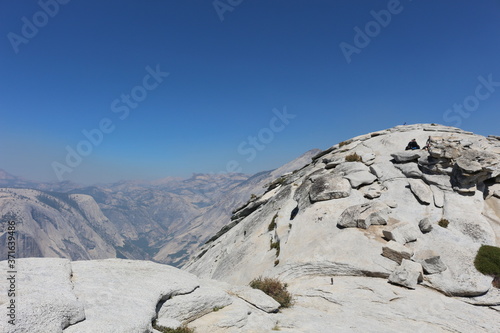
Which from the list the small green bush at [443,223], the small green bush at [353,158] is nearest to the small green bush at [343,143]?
the small green bush at [353,158]

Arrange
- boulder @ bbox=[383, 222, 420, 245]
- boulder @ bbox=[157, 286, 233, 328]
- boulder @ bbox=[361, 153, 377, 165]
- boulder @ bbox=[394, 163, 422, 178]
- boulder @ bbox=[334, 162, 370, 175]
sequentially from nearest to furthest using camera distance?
boulder @ bbox=[157, 286, 233, 328] → boulder @ bbox=[383, 222, 420, 245] → boulder @ bbox=[394, 163, 422, 178] → boulder @ bbox=[334, 162, 370, 175] → boulder @ bbox=[361, 153, 377, 165]

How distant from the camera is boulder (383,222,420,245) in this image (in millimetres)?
21625

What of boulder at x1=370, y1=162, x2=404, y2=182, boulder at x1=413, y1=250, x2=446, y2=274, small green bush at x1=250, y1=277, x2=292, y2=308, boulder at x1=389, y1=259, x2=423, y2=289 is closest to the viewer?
small green bush at x1=250, y1=277, x2=292, y2=308

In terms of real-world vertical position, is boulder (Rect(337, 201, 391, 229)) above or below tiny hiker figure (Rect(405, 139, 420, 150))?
below

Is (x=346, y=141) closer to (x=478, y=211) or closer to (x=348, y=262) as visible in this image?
(x=478, y=211)

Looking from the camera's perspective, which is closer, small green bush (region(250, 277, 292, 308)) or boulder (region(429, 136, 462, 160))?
small green bush (region(250, 277, 292, 308))

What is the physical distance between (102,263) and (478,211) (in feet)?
103

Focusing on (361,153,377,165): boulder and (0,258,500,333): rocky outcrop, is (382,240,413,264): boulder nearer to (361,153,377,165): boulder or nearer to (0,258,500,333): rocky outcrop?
(0,258,500,333): rocky outcrop

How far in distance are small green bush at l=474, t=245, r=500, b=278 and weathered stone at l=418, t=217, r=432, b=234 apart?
3526 millimetres

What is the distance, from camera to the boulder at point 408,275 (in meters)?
18.1

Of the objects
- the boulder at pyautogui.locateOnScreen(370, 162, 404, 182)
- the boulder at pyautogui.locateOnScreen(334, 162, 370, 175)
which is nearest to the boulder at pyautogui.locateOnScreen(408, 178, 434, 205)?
the boulder at pyautogui.locateOnScreen(370, 162, 404, 182)

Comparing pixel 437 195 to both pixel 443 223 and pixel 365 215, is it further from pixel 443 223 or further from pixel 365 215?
pixel 365 215

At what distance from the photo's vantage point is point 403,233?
2203 centimetres

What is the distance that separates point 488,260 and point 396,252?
649cm
